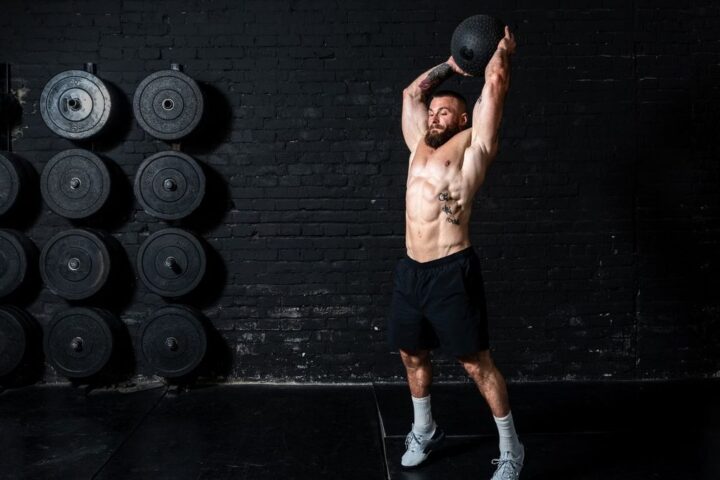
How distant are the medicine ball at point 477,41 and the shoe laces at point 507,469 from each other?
1651mm

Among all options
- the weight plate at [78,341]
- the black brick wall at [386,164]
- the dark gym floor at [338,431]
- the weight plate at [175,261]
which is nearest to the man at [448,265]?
the dark gym floor at [338,431]

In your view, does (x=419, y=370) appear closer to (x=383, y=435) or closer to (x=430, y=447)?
(x=430, y=447)

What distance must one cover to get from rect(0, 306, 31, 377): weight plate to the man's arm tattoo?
9.18ft

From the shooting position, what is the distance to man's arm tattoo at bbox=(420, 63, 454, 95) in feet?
9.96

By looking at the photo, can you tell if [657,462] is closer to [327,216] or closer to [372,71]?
[327,216]

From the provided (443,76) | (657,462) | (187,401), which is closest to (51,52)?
(187,401)

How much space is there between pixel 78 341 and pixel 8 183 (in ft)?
3.44

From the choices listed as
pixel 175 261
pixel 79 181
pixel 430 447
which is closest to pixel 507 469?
pixel 430 447

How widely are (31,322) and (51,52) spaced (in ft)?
5.61

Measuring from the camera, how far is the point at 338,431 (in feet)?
10.9

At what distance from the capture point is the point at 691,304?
4223 millimetres

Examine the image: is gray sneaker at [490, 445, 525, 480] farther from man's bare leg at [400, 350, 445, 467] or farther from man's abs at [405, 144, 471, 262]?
man's abs at [405, 144, 471, 262]

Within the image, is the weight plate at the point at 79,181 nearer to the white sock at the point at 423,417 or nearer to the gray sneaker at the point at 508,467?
the white sock at the point at 423,417

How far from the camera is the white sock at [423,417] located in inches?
116
